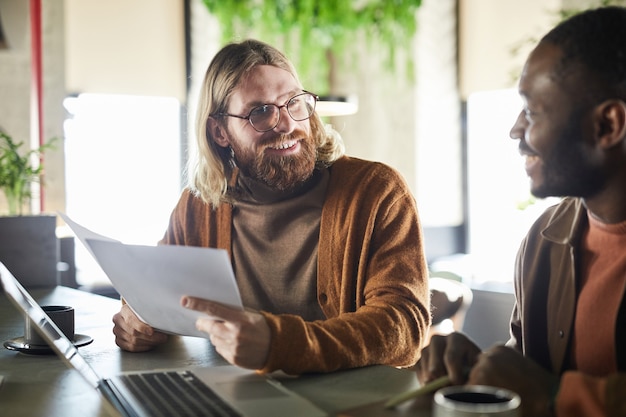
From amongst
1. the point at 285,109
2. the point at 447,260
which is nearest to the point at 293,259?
the point at 285,109

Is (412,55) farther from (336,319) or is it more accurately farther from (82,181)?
(336,319)

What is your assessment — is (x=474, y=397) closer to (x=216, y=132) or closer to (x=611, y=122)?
(x=611, y=122)

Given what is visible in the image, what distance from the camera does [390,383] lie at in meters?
1.27

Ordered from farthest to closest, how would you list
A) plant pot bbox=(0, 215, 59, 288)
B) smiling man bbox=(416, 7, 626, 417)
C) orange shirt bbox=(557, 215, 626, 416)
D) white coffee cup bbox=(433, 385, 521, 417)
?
plant pot bbox=(0, 215, 59, 288), orange shirt bbox=(557, 215, 626, 416), smiling man bbox=(416, 7, 626, 417), white coffee cup bbox=(433, 385, 521, 417)

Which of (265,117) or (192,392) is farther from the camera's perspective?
(265,117)

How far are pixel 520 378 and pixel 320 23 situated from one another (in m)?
4.80

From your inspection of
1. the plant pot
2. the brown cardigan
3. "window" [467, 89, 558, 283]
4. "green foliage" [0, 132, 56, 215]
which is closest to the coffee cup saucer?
the brown cardigan

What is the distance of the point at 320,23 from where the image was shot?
5.55m

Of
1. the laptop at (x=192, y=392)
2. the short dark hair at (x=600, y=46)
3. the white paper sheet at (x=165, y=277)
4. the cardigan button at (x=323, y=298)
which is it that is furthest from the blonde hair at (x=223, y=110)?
the short dark hair at (x=600, y=46)

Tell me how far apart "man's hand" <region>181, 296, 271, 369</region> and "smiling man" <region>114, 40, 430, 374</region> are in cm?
29

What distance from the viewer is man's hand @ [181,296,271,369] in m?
1.24

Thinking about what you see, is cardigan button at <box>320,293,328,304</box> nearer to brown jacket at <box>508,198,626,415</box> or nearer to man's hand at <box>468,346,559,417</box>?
brown jacket at <box>508,198,626,415</box>

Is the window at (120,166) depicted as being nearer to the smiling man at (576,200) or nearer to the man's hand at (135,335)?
the man's hand at (135,335)

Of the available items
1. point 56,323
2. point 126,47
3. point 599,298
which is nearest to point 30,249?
point 56,323
